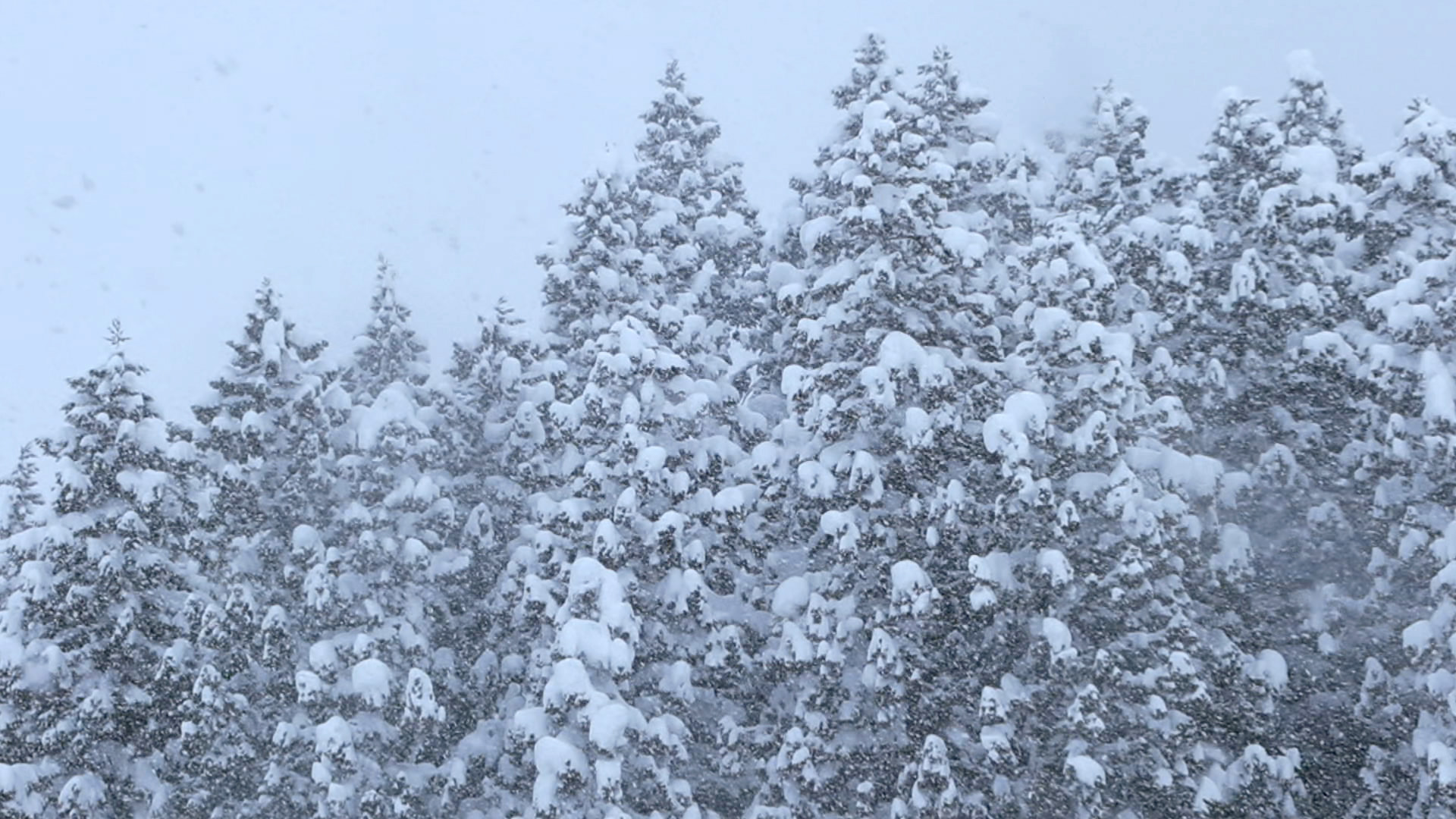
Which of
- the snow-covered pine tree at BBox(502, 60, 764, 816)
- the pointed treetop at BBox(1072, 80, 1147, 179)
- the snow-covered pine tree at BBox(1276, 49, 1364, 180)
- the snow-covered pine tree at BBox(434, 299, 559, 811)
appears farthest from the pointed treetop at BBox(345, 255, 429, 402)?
the snow-covered pine tree at BBox(1276, 49, 1364, 180)

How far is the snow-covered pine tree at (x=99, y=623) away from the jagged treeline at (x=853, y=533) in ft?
0.18

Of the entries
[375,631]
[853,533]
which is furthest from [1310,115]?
[375,631]

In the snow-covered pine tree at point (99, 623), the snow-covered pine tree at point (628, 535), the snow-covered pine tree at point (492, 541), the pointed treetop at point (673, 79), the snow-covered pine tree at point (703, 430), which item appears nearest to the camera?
the snow-covered pine tree at point (628, 535)

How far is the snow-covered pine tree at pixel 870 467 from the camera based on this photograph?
17.3 m

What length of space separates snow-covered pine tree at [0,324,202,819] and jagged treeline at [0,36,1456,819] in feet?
0.18

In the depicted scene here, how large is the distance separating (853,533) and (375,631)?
7.79m

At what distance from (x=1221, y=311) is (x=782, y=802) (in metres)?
10.2

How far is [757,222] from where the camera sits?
27.6 m

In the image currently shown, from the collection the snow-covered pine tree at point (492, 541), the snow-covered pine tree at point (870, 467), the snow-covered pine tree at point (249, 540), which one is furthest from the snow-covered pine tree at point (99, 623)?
the snow-covered pine tree at point (870, 467)

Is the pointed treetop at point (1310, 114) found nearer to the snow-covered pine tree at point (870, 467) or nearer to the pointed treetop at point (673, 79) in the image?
the snow-covered pine tree at point (870, 467)

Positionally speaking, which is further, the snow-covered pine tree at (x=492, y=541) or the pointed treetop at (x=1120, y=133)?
the pointed treetop at (x=1120, y=133)

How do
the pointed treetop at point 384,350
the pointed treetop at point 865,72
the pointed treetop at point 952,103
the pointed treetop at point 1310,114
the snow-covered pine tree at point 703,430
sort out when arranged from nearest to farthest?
1. the snow-covered pine tree at point 703,430
2. the pointed treetop at point 865,72
3. the pointed treetop at point 952,103
4. the pointed treetop at point 1310,114
5. the pointed treetop at point 384,350

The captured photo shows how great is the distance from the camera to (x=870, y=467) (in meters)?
17.5

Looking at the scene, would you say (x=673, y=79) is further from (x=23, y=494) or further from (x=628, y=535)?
(x=23, y=494)
